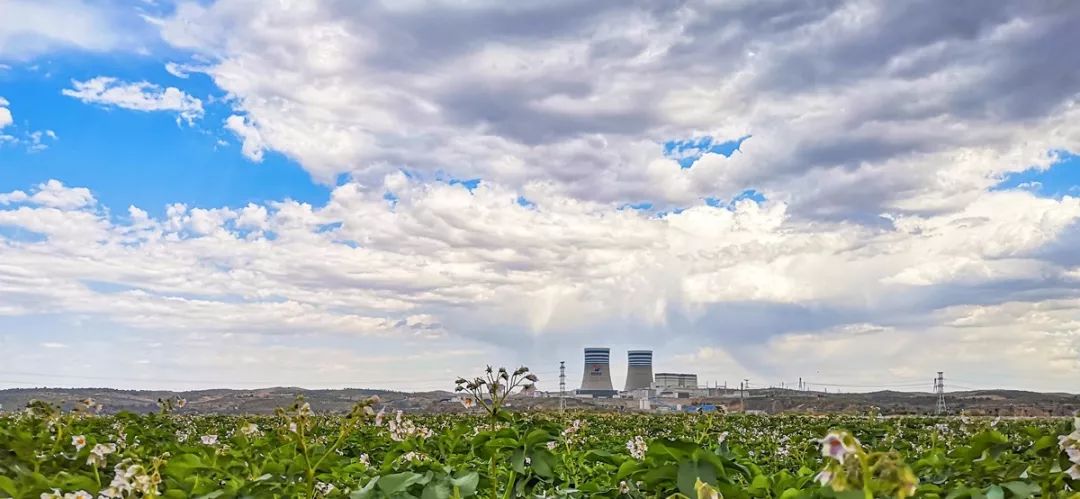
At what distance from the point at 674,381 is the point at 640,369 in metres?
7.16

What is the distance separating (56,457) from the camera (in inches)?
162

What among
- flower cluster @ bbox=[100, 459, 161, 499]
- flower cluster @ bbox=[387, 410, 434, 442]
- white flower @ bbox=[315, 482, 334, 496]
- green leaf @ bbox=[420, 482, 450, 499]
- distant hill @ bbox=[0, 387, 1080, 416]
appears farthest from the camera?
distant hill @ bbox=[0, 387, 1080, 416]

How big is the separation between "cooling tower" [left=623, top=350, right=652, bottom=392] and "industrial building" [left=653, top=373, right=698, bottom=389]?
79.1 inches

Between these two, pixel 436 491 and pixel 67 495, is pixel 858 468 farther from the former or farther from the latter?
pixel 67 495

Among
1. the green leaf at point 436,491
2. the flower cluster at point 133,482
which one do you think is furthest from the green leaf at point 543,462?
the flower cluster at point 133,482

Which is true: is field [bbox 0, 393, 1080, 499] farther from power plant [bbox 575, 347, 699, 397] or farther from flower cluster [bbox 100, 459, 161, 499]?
power plant [bbox 575, 347, 699, 397]

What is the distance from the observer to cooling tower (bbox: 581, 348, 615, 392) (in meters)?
150

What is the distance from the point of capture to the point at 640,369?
150m

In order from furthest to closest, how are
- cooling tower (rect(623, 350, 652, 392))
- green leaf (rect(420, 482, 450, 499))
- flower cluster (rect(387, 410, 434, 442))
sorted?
cooling tower (rect(623, 350, 652, 392))
flower cluster (rect(387, 410, 434, 442))
green leaf (rect(420, 482, 450, 499))

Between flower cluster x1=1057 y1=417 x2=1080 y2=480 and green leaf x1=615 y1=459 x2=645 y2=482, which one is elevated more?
flower cluster x1=1057 y1=417 x2=1080 y2=480

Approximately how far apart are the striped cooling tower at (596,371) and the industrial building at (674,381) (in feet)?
27.8

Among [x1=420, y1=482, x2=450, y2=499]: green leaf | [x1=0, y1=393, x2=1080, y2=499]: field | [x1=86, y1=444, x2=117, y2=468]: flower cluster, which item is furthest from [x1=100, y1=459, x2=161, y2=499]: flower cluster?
[x1=420, y1=482, x2=450, y2=499]: green leaf

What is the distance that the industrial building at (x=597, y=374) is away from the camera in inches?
5910

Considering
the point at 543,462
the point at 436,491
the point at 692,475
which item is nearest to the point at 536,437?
the point at 543,462
